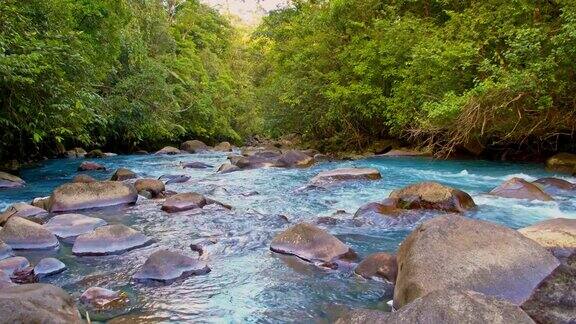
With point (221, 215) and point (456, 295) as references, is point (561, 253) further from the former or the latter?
point (221, 215)

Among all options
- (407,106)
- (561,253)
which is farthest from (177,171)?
(561,253)

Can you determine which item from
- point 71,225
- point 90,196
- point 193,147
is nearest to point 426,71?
point 90,196

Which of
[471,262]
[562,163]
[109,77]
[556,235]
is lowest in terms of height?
[562,163]

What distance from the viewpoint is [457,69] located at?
12.2m

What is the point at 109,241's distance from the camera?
5461 millimetres

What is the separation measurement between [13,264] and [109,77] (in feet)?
45.3

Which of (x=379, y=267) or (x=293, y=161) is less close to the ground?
(x=379, y=267)

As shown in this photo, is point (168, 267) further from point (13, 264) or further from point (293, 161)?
point (293, 161)

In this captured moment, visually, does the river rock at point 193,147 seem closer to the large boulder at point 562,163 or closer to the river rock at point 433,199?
the large boulder at point 562,163

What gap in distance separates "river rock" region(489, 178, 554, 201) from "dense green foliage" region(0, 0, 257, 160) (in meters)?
7.62

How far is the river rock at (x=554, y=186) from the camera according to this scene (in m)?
8.41

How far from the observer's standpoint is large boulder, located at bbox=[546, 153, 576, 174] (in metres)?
11.1

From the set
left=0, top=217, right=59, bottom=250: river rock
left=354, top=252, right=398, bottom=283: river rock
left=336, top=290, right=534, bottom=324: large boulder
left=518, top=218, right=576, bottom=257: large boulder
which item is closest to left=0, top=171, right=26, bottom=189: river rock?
left=0, top=217, right=59, bottom=250: river rock

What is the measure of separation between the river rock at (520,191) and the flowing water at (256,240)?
22cm
